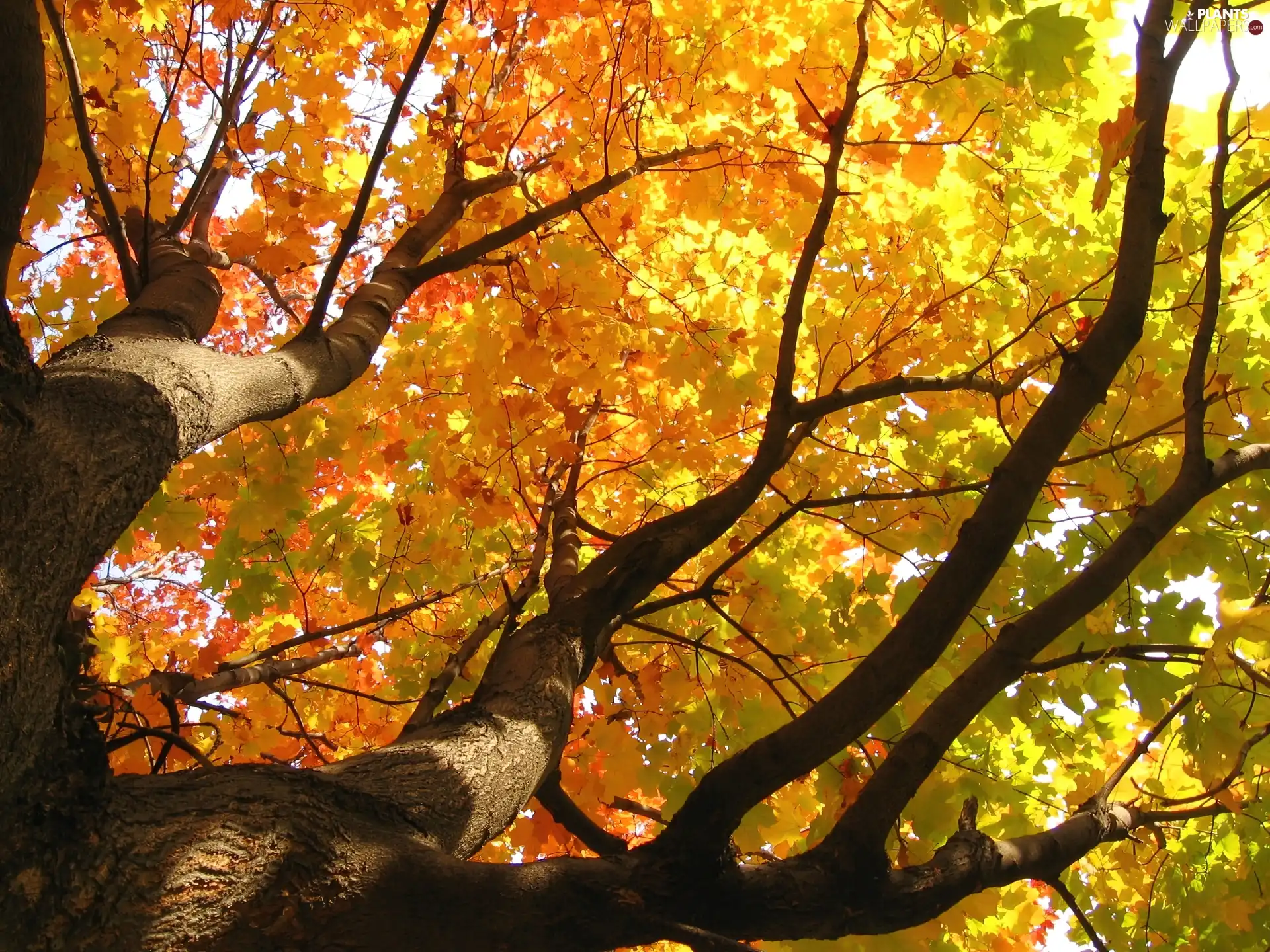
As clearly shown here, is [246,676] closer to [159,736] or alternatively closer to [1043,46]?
[159,736]

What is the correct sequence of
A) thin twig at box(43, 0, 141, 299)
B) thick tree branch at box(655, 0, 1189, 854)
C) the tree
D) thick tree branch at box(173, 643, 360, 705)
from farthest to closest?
thick tree branch at box(173, 643, 360, 705)
thin twig at box(43, 0, 141, 299)
thick tree branch at box(655, 0, 1189, 854)
the tree

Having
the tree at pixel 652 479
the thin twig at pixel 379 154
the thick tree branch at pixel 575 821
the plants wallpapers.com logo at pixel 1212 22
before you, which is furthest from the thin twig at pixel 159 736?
the plants wallpapers.com logo at pixel 1212 22

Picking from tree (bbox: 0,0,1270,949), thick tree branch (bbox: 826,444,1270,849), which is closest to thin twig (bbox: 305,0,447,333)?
tree (bbox: 0,0,1270,949)

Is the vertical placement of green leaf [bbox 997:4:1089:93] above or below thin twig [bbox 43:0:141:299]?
above

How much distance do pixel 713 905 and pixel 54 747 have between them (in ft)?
3.51

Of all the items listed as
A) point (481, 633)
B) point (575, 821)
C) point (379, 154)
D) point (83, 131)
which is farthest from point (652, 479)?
point (83, 131)

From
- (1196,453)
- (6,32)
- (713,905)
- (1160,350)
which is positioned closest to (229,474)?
(6,32)

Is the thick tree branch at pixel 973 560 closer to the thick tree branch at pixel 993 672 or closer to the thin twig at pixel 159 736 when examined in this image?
the thick tree branch at pixel 993 672

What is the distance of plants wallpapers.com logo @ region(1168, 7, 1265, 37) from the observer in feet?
6.67

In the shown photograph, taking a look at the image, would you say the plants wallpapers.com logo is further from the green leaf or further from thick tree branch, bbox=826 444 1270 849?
thick tree branch, bbox=826 444 1270 849

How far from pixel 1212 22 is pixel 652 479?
2707mm

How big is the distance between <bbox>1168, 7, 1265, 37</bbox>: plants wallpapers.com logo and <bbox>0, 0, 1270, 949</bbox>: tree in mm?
35

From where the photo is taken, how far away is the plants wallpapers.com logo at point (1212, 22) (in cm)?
203

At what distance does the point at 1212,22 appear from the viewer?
230 cm
